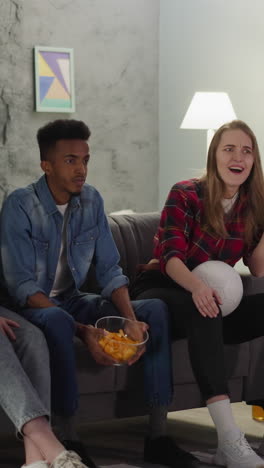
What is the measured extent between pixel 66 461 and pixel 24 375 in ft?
0.83

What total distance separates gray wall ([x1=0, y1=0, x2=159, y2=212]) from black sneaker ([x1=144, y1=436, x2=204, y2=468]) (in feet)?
9.96

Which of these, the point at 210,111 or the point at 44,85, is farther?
the point at 44,85

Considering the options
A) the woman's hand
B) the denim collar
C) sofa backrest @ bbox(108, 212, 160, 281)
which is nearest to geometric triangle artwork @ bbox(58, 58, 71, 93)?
sofa backrest @ bbox(108, 212, 160, 281)

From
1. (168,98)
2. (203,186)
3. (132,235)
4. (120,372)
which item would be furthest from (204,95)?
(120,372)

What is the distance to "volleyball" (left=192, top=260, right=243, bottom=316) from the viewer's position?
2.87m

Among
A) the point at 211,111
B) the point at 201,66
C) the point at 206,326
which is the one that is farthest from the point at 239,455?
the point at 201,66

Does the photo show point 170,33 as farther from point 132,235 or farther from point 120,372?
point 120,372

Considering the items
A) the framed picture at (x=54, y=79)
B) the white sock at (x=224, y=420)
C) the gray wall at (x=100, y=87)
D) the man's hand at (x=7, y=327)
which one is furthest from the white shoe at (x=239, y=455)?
the framed picture at (x=54, y=79)

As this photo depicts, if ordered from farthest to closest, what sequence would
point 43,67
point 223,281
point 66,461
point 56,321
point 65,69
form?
point 65,69, point 43,67, point 223,281, point 56,321, point 66,461

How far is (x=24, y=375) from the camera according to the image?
7.82ft

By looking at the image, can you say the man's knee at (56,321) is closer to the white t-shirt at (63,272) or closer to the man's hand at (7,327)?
the man's hand at (7,327)

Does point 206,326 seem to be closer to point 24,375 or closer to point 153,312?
point 153,312

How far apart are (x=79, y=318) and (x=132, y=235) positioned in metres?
0.66

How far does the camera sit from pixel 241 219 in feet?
10.1
